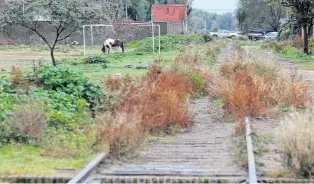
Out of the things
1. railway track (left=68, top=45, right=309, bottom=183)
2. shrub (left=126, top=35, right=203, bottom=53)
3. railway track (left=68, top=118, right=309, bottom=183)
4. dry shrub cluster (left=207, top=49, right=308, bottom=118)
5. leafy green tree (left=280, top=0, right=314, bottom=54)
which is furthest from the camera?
shrub (left=126, top=35, right=203, bottom=53)

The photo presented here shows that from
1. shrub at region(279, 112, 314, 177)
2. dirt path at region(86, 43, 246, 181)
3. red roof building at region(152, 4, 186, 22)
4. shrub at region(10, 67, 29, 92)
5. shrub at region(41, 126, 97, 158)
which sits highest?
red roof building at region(152, 4, 186, 22)

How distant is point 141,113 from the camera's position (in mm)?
12766

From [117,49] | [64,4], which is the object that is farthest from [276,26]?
[64,4]

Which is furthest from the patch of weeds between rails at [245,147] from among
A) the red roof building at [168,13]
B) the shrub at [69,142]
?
the red roof building at [168,13]

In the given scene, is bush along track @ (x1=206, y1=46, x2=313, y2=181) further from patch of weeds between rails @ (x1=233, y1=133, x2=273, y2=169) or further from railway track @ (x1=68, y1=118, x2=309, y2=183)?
railway track @ (x1=68, y1=118, x2=309, y2=183)

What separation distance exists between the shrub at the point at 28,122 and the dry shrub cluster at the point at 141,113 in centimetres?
113

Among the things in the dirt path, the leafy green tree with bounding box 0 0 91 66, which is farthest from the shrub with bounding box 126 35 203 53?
the dirt path

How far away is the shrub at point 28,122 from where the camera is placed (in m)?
11.5

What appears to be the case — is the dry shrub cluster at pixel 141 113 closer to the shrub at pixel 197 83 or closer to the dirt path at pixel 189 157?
the dirt path at pixel 189 157

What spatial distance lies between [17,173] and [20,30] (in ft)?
216

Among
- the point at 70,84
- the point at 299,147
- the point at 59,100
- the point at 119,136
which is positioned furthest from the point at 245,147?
the point at 70,84

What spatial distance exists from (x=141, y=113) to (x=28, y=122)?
244 centimetres

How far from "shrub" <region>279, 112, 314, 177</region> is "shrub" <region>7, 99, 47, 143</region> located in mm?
4579

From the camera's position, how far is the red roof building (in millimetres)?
84250
